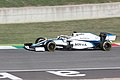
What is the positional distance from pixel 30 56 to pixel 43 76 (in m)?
4.47

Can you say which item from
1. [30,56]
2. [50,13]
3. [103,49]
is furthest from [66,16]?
[30,56]

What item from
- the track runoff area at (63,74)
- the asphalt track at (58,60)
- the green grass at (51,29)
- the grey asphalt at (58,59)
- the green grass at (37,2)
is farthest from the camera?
the green grass at (37,2)

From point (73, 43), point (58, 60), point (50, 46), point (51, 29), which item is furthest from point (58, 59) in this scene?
point (51, 29)

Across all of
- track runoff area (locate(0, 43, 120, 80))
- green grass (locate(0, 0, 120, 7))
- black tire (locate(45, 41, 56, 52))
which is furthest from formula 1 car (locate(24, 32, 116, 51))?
green grass (locate(0, 0, 120, 7))

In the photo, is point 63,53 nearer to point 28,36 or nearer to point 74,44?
point 74,44

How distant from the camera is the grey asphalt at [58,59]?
15.1 m

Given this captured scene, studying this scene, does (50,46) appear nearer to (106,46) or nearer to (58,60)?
(58,60)

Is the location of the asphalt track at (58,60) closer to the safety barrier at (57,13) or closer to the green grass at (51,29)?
the green grass at (51,29)

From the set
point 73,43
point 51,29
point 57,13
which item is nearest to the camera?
point 73,43

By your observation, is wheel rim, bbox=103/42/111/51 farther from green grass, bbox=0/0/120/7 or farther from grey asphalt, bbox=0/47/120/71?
green grass, bbox=0/0/120/7

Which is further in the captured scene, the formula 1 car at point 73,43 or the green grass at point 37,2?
the green grass at point 37,2

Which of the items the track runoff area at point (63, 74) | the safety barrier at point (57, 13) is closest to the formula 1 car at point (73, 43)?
the track runoff area at point (63, 74)

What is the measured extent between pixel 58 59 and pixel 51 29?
39.5 feet

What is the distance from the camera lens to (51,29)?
28.7m
